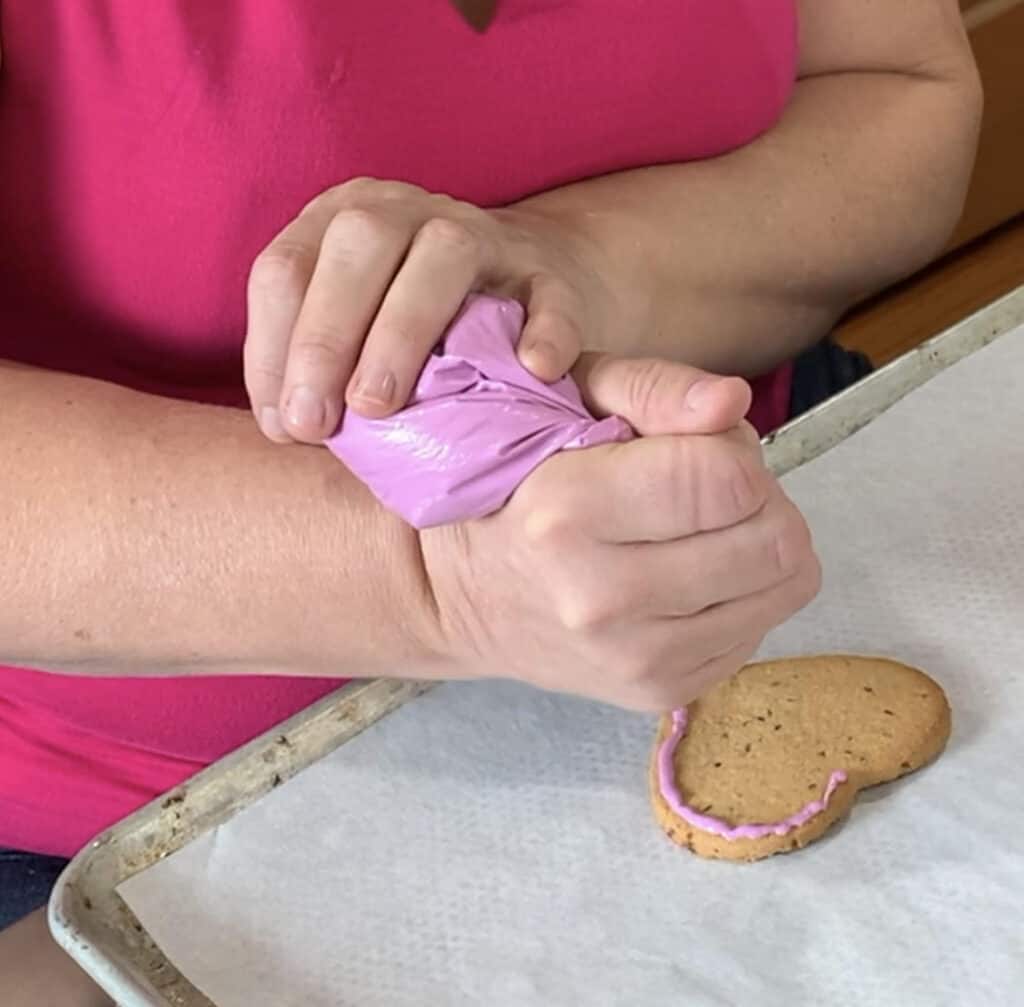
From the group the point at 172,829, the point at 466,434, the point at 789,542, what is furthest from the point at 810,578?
the point at 172,829

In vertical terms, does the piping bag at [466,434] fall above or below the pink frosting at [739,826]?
above

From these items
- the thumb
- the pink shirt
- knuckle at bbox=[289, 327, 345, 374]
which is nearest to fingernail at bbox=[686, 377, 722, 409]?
the thumb

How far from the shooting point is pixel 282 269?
496 millimetres

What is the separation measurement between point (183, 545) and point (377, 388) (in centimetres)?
12

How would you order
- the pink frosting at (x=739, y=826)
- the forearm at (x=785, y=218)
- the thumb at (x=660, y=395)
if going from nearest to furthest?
the thumb at (x=660, y=395) < the pink frosting at (x=739, y=826) < the forearm at (x=785, y=218)

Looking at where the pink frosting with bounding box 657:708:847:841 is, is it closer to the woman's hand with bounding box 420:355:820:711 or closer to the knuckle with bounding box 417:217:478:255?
the woman's hand with bounding box 420:355:820:711

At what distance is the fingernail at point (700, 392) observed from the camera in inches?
18.2

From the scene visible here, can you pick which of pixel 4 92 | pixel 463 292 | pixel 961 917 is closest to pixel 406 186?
pixel 463 292

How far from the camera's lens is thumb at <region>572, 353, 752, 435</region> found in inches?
18.2

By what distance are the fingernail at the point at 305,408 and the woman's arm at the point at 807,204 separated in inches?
7.3

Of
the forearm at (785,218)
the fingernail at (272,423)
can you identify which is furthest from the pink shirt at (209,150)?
the fingernail at (272,423)

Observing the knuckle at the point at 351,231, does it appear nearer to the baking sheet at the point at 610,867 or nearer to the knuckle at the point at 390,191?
the knuckle at the point at 390,191

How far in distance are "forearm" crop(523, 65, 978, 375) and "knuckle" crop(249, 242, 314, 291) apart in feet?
0.60

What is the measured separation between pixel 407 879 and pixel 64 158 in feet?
1.00
